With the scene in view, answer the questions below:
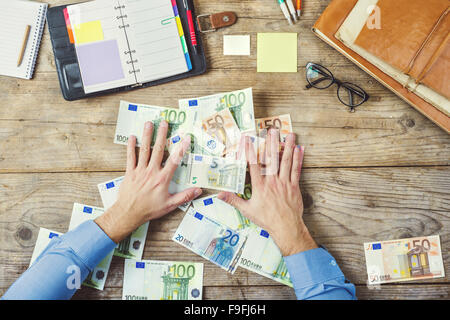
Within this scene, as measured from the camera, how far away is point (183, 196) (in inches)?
44.9

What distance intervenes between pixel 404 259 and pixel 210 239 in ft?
2.33

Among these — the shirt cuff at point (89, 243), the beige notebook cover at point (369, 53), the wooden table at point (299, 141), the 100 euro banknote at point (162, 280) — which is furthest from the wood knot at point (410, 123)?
the shirt cuff at point (89, 243)

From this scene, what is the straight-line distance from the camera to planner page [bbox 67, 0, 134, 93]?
3.83 ft

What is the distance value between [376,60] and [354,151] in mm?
323

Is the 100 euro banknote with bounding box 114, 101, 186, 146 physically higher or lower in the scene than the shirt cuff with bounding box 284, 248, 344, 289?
higher

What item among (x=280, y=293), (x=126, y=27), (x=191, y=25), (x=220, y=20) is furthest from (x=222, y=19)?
(x=280, y=293)

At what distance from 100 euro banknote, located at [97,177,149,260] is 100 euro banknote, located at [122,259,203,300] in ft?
0.10

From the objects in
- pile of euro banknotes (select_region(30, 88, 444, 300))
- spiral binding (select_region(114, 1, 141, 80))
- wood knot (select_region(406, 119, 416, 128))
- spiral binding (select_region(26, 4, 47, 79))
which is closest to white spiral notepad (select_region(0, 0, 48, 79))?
spiral binding (select_region(26, 4, 47, 79))

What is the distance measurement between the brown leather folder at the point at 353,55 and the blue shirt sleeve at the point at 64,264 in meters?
1.04

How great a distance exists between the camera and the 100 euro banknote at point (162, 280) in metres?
1.17

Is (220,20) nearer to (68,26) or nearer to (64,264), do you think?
(68,26)

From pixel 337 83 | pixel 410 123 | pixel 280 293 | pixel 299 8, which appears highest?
pixel 299 8

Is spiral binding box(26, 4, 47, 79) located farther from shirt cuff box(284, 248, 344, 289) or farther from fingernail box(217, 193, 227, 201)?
shirt cuff box(284, 248, 344, 289)

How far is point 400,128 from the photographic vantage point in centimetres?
119
